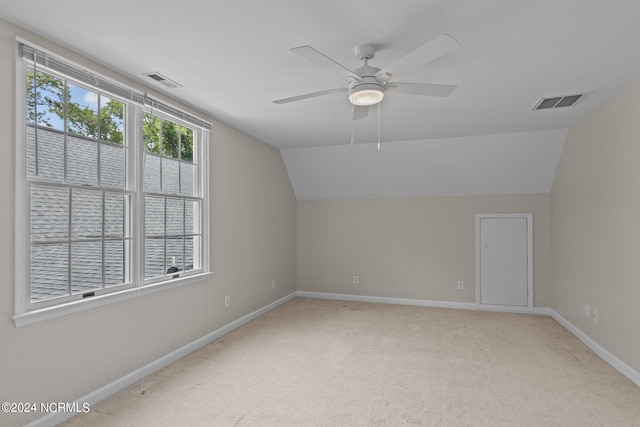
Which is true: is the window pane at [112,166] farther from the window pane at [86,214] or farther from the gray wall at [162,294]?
the gray wall at [162,294]

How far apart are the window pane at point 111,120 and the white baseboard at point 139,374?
1.85 meters

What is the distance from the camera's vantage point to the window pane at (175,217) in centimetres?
321

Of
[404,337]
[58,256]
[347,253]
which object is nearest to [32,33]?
[58,256]

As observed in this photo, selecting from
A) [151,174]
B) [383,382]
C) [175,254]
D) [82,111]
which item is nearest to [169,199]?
[151,174]

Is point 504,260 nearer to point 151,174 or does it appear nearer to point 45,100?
point 151,174

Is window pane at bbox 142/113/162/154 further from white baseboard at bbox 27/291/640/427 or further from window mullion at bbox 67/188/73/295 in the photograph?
white baseboard at bbox 27/291/640/427

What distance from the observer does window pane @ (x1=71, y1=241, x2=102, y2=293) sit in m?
2.33

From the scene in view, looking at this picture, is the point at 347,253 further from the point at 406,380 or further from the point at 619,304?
the point at 619,304

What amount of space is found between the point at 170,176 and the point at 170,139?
36 cm

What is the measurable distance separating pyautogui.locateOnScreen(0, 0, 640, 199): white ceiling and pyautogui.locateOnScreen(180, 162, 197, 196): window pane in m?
0.61

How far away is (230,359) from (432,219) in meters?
3.57

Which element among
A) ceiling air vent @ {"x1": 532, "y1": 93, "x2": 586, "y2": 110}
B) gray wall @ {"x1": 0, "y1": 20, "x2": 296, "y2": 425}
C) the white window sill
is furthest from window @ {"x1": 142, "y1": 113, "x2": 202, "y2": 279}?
ceiling air vent @ {"x1": 532, "y1": 93, "x2": 586, "y2": 110}

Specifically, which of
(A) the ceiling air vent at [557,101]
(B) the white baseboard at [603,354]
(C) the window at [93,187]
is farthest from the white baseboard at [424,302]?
(A) the ceiling air vent at [557,101]

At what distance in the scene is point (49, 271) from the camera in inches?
86.5
